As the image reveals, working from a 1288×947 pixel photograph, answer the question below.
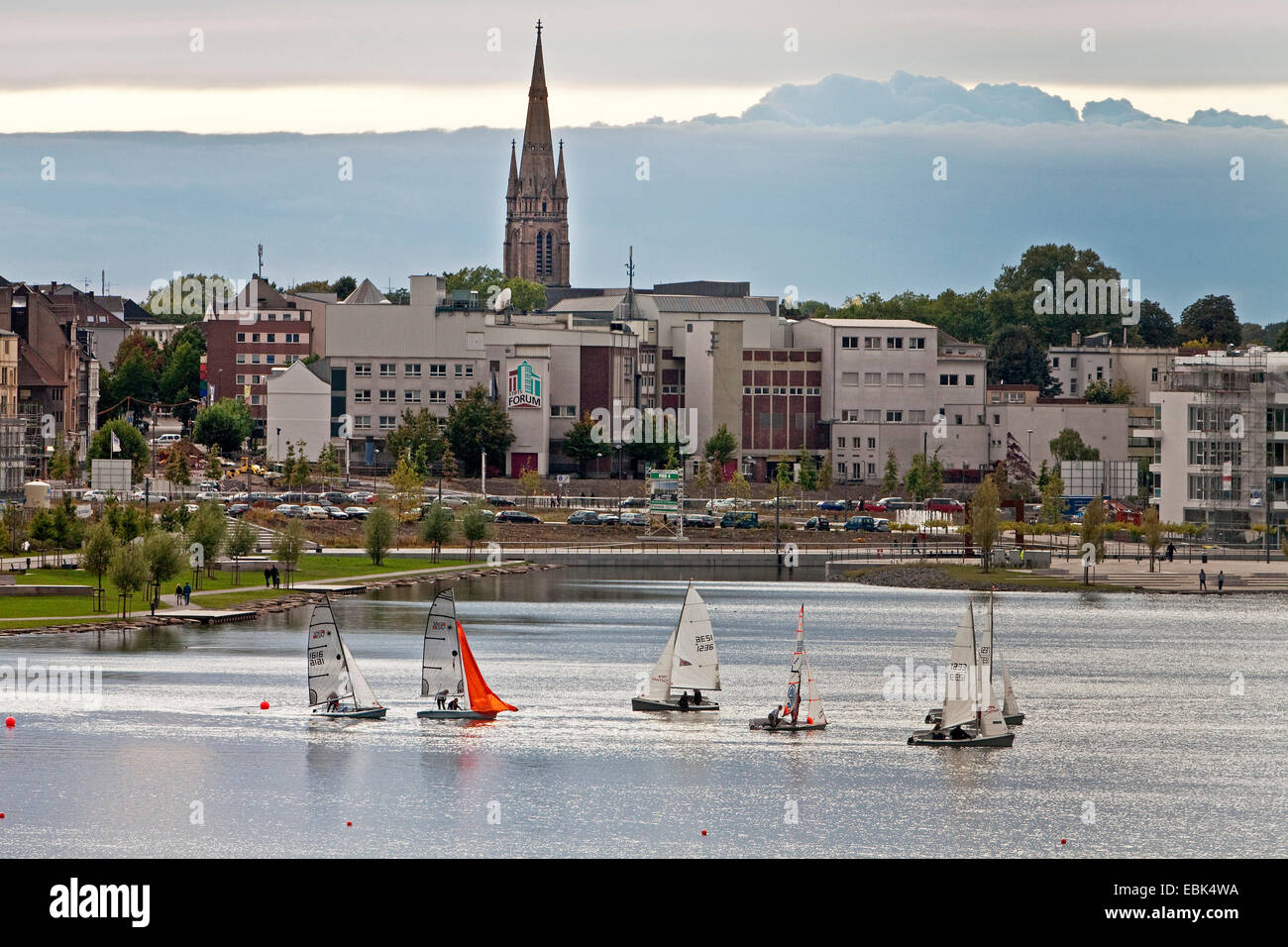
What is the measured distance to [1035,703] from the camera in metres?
74.9

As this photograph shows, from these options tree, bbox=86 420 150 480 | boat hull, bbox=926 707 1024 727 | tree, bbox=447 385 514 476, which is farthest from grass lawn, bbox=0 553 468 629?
tree, bbox=447 385 514 476

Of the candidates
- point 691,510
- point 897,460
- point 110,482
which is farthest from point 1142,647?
point 897,460

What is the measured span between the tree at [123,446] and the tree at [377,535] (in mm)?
41437

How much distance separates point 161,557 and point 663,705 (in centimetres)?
3243

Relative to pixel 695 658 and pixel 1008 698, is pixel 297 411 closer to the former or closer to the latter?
pixel 695 658

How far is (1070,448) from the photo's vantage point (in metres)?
193

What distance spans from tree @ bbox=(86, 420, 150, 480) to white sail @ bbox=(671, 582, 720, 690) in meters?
102

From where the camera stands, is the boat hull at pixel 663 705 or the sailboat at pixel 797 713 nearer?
the sailboat at pixel 797 713

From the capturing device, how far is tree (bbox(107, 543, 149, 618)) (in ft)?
287

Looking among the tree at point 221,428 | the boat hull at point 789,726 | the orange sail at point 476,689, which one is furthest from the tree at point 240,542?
the tree at point 221,428

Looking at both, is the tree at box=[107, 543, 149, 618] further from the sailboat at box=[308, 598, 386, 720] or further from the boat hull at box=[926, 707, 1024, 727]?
the boat hull at box=[926, 707, 1024, 727]

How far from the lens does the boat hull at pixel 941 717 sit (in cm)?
6724

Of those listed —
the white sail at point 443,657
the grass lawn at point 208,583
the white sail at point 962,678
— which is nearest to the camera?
the white sail at point 962,678

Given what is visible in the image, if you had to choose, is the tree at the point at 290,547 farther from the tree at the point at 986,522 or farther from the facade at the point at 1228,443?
the facade at the point at 1228,443
